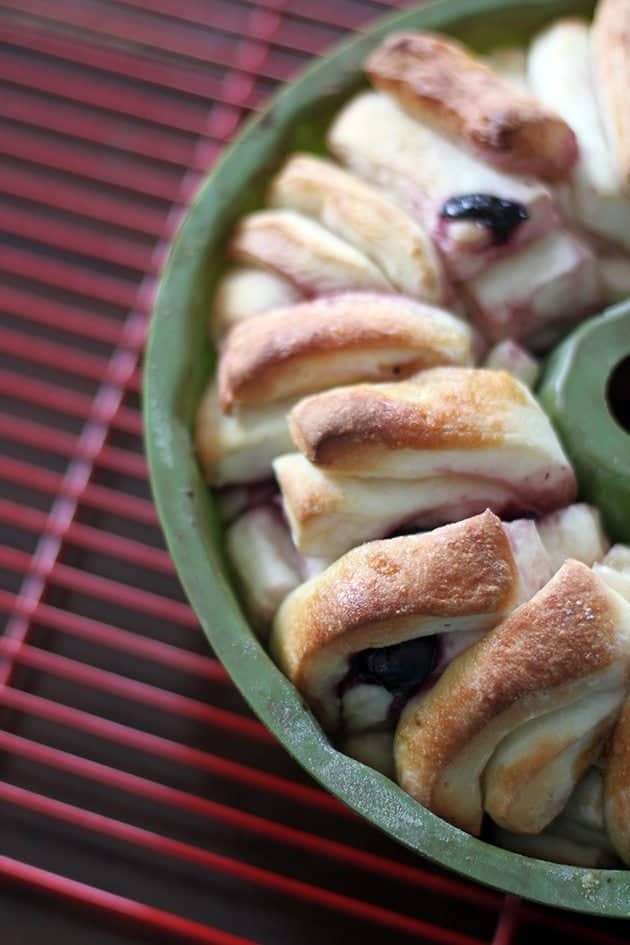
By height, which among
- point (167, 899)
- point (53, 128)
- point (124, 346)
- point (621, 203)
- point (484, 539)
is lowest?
point (167, 899)

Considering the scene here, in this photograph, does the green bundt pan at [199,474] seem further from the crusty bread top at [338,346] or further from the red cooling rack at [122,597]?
the red cooling rack at [122,597]

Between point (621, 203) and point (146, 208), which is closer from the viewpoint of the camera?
point (621, 203)

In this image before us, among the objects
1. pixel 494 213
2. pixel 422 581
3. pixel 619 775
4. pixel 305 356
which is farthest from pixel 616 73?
pixel 619 775

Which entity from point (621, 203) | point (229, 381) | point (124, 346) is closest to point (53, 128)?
point (124, 346)

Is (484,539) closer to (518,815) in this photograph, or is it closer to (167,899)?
(518,815)

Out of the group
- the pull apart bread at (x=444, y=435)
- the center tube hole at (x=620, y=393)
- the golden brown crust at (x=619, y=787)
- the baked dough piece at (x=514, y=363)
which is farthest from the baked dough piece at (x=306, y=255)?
the golden brown crust at (x=619, y=787)

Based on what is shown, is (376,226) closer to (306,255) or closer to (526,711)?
(306,255)
